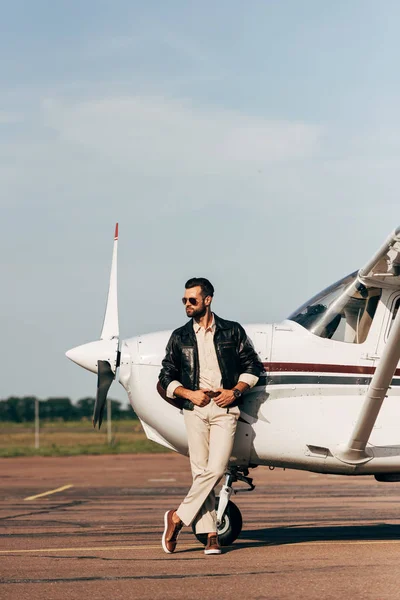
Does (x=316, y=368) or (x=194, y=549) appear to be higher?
(x=316, y=368)

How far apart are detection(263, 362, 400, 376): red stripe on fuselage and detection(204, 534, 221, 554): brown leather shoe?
1.48 m

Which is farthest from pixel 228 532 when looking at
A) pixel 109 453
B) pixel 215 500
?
pixel 109 453

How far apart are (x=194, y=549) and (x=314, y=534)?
1.76 m

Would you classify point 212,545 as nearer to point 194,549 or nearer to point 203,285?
point 194,549

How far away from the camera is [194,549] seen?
29.1 feet

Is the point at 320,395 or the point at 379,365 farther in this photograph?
the point at 320,395

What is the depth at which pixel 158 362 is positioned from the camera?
9.14m

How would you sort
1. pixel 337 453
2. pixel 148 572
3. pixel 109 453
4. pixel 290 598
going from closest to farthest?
pixel 290 598 < pixel 148 572 < pixel 337 453 < pixel 109 453

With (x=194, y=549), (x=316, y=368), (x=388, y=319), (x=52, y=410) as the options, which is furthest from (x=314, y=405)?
(x=52, y=410)

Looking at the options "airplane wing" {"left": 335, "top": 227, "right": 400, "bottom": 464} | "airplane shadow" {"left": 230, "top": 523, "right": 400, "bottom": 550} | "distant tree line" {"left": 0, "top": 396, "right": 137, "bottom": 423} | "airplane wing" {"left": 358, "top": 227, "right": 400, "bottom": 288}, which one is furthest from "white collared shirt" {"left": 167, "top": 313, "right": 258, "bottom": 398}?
"distant tree line" {"left": 0, "top": 396, "right": 137, "bottom": 423}

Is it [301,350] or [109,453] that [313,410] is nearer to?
[301,350]

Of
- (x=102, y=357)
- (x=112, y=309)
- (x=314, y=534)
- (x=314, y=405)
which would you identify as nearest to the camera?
(x=314, y=405)

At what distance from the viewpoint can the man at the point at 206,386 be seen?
852 cm

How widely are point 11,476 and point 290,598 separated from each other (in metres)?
18.3
